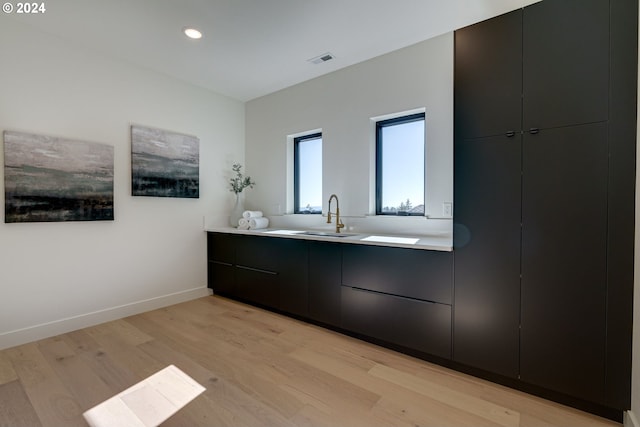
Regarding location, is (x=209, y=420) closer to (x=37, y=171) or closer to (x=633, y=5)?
(x=37, y=171)

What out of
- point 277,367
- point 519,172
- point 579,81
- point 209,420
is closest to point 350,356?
point 277,367

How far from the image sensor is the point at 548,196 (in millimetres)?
1714

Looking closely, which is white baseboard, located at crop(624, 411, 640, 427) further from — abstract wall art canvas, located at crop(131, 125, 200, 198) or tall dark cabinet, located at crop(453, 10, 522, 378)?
abstract wall art canvas, located at crop(131, 125, 200, 198)

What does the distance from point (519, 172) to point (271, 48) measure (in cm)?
231

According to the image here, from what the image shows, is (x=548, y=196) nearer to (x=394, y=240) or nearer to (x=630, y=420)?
(x=394, y=240)

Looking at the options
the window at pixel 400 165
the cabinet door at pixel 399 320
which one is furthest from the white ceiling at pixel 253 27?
the cabinet door at pixel 399 320

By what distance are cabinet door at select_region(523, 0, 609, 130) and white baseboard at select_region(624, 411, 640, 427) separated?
4.97ft

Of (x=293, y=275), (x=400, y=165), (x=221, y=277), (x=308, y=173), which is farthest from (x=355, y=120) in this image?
(x=221, y=277)

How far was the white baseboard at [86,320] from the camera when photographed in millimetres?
2381

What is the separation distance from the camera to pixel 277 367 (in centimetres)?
207

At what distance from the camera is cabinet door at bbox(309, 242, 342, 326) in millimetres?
2586

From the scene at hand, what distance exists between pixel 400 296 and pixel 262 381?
1.14m

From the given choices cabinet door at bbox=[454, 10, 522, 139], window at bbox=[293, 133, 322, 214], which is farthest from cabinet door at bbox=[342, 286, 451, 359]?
window at bbox=[293, 133, 322, 214]

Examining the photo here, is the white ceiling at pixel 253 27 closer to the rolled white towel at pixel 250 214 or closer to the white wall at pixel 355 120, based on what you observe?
the white wall at pixel 355 120
